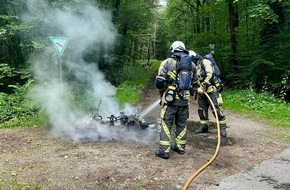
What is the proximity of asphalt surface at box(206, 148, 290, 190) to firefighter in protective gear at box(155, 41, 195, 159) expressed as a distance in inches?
52.1

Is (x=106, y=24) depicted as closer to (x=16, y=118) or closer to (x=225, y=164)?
(x=16, y=118)

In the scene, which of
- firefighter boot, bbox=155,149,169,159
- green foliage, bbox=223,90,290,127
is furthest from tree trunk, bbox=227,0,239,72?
firefighter boot, bbox=155,149,169,159

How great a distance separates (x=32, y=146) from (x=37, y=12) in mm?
7282

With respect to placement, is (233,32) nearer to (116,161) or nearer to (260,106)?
(260,106)

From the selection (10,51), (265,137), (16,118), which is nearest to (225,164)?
(265,137)

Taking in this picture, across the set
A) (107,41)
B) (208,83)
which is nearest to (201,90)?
(208,83)

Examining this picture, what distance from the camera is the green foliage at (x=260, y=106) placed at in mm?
9973

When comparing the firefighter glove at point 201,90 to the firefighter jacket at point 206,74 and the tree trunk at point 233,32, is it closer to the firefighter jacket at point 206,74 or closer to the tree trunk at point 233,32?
the firefighter jacket at point 206,74

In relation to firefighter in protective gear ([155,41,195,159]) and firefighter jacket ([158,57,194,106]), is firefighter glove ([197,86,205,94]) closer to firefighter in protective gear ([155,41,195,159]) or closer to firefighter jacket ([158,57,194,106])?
firefighter in protective gear ([155,41,195,159])

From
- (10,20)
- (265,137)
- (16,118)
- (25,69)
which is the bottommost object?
(265,137)

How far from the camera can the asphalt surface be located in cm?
462

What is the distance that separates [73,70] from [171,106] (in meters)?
8.30

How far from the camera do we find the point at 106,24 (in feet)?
52.0

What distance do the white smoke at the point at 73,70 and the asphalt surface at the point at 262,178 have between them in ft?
8.83
